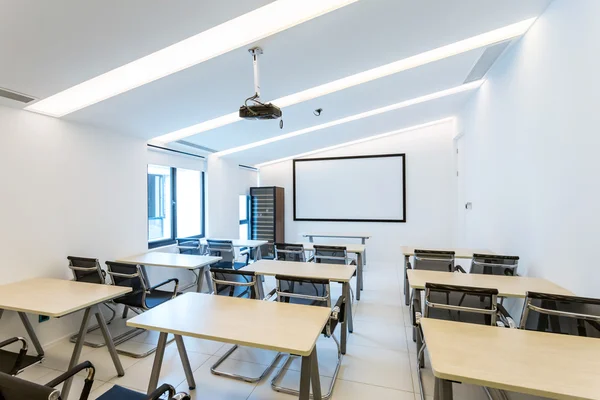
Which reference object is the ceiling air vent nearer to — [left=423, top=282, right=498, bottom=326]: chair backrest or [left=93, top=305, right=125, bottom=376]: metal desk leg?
[left=93, top=305, right=125, bottom=376]: metal desk leg

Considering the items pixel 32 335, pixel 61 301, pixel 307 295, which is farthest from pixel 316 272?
pixel 32 335

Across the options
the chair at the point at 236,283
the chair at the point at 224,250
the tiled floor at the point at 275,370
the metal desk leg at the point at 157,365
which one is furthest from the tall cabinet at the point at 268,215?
the metal desk leg at the point at 157,365

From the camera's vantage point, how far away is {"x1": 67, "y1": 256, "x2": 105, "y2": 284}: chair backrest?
3.12 metres

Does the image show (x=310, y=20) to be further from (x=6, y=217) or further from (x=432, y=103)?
(x=432, y=103)

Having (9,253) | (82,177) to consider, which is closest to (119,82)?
(82,177)

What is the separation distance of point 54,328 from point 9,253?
0.96 metres

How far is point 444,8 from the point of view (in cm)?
251

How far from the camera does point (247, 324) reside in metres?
1.84

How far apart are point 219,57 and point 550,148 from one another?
3.13 meters

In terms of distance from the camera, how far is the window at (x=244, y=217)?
7.60m

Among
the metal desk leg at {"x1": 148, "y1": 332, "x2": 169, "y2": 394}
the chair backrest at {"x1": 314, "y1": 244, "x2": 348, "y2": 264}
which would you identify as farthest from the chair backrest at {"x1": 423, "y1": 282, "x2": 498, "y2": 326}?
the metal desk leg at {"x1": 148, "y1": 332, "x2": 169, "y2": 394}

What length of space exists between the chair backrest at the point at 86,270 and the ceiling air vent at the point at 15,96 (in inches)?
65.5

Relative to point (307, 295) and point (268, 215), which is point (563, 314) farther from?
point (268, 215)

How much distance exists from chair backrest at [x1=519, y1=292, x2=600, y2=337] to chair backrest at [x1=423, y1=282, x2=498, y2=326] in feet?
0.72
